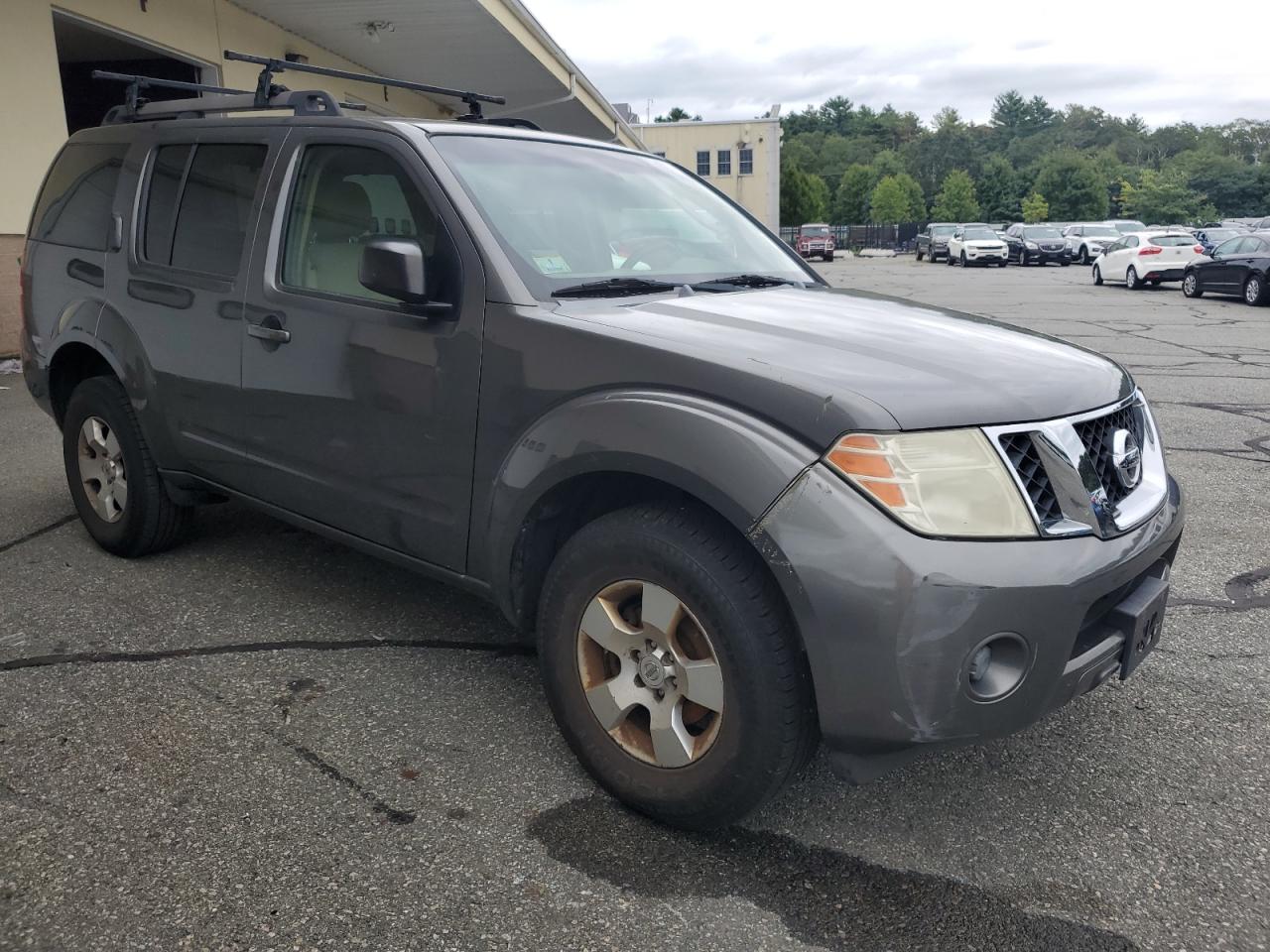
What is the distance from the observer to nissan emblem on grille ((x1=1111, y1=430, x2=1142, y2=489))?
8.47 feet

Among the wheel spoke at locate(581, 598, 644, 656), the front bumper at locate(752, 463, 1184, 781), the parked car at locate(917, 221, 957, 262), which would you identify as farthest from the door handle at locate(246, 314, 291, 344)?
the parked car at locate(917, 221, 957, 262)

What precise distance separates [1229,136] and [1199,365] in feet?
497

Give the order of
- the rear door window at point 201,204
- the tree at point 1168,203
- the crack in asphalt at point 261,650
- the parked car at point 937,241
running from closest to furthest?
the crack in asphalt at point 261,650 < the rear door window at point 201,204 < the parked car at point 937,241 < the tree at point 1168,203

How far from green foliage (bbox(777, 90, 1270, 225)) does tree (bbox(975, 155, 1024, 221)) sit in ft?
0.32

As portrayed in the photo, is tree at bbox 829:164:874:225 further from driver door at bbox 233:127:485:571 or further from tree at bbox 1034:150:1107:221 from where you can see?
driver door at bbox 233:127:485:571

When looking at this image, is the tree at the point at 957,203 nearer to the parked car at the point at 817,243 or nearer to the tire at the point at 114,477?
the parked car at the point at 817,243

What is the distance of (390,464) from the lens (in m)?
3.15

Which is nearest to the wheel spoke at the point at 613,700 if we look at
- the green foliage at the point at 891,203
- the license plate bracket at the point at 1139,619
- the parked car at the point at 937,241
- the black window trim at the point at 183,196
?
the license plate bracket at the point at 1139,619

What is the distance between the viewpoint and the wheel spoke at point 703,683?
2396 millimetres

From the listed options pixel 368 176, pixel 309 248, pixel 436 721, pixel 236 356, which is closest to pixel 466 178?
pixel 368 176

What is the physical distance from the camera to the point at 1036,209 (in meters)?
89.9

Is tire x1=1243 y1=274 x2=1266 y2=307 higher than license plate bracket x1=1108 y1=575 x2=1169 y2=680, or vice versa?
license plate bracket x1=1108 y1=575 x2=1169 y2=680

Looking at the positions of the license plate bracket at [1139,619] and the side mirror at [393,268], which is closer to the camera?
the license plate bracket at [1139,619]

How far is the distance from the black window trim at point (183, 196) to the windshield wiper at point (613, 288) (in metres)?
1.34
